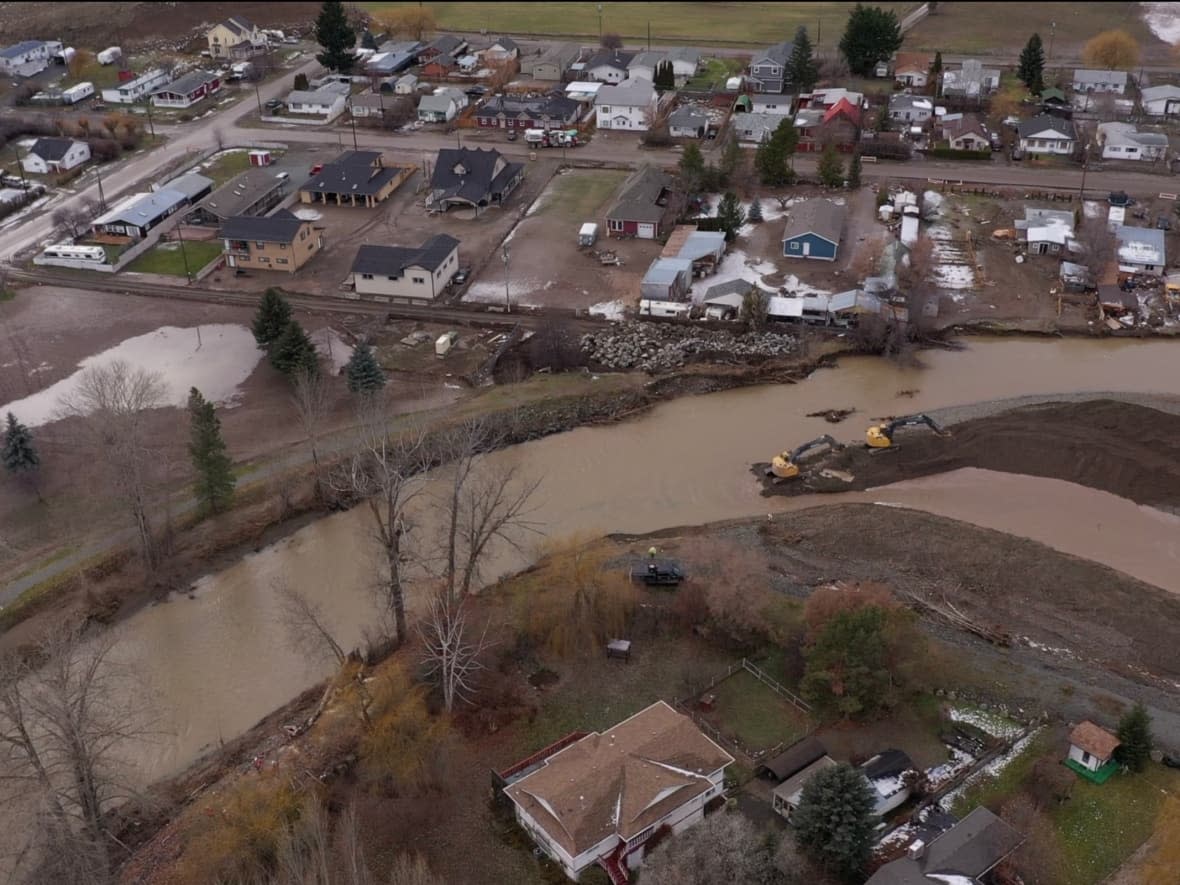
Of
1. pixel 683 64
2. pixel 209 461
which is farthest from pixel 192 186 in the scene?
pixel 683 64

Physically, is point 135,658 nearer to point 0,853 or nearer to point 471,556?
point 0,853

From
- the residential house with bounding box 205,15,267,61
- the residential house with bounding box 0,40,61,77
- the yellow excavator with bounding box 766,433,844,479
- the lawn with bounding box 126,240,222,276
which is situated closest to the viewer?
the yellow excavator with bounding box 766,433,844,479

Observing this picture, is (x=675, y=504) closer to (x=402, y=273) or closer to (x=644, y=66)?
(x=402, y=273)

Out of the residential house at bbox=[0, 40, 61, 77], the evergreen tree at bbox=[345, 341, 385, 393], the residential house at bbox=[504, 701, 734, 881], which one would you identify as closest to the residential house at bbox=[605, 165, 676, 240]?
the evergreen tree at bbox=[345, 341, 385, 393]

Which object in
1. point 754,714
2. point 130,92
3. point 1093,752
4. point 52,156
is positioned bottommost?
point 754,714

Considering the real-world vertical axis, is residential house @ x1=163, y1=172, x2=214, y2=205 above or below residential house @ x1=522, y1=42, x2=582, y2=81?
below

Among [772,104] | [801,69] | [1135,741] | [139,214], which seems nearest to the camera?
[1135,741]

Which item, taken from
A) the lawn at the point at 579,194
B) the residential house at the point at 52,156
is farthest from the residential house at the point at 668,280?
the residential house at the point at 52,156

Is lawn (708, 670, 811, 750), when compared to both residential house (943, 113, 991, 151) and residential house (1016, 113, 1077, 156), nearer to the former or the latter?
residential house (943, 113, 991, 151)
